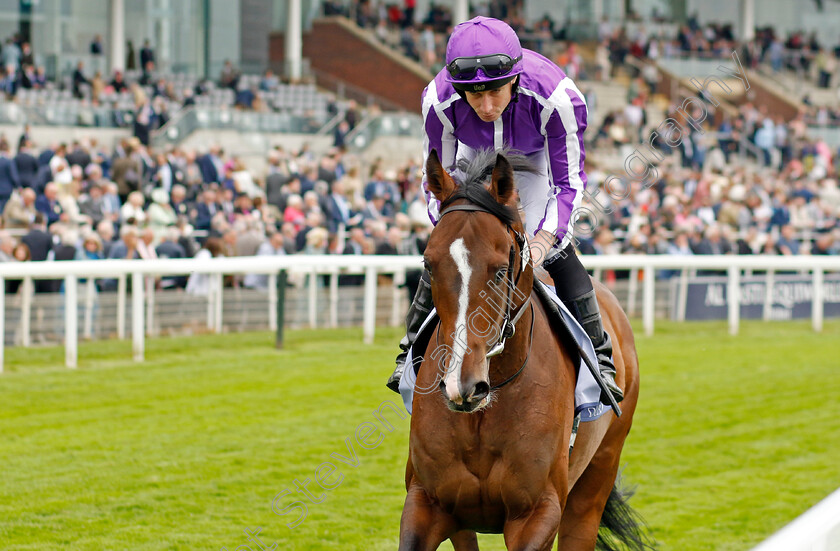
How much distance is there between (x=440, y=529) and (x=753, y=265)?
10237mm

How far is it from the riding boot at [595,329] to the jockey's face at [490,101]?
0.79m

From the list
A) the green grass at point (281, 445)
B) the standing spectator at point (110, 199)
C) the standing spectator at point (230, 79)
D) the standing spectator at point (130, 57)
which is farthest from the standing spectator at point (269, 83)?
the green grass at point (281, 445)

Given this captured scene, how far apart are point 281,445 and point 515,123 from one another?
364 centimetres

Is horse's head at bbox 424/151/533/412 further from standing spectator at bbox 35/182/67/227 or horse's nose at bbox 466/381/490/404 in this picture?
standing spectator at bbox 35/182/67/227

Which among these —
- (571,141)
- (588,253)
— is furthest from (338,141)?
(571,141)

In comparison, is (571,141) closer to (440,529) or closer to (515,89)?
(515,89)

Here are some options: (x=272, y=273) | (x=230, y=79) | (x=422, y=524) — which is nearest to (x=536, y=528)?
(x=422, y=524)

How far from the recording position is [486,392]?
9.50 feet

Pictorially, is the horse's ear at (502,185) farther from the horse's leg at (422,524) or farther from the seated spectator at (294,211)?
the seated spectator at (294,211)

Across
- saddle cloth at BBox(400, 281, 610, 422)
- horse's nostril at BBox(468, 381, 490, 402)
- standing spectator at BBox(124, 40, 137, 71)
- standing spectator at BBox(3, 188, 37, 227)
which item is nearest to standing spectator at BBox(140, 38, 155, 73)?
standing spectator at BBox(124, 40, 137, 71)

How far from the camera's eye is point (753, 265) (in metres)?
12.7

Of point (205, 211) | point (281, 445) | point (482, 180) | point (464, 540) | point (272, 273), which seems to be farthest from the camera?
point (205, 211)

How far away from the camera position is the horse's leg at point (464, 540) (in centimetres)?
355

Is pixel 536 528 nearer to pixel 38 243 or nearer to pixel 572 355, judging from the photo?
pixel 572 355
